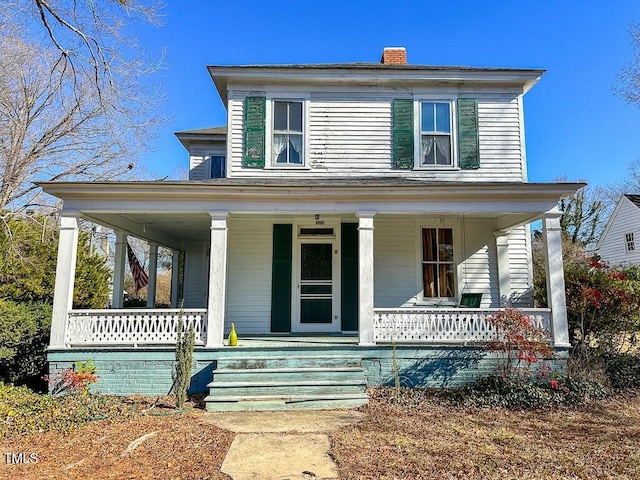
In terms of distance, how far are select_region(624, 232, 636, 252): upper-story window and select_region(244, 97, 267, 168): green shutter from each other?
21363mm

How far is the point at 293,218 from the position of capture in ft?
30.6

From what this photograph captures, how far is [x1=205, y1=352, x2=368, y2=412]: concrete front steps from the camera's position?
20.5ft

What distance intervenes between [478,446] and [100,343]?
6.13 metres

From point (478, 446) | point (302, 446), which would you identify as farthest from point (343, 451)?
point (478, 446)

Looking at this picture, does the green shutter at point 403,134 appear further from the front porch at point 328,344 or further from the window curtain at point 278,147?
the front porch at point 328,344

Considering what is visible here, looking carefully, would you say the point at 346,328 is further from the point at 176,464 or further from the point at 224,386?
the point at 176,464

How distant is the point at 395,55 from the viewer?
11172 millimetres

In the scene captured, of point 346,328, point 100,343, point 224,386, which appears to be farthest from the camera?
point 346,328

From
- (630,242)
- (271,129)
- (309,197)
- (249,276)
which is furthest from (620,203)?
(249,276)

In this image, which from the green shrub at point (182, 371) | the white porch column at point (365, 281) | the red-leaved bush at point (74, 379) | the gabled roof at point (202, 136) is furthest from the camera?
the gabled roof at point (202, 136)

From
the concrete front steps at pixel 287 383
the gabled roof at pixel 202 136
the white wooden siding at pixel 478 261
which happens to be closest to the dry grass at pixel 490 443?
the concrete front steps at pixel 287 383

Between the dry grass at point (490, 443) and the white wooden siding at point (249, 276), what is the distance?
3733 mm

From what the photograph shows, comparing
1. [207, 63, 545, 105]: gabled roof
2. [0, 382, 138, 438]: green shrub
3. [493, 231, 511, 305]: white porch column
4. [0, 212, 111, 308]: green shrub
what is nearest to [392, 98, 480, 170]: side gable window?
[207, 63, 545, 105]: gabled roof

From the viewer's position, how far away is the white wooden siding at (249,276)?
360 inches
